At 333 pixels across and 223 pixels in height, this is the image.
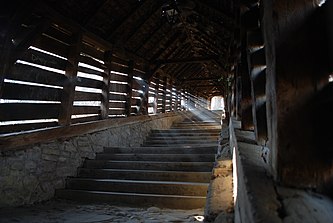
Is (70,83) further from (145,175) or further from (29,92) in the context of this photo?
(145,175)

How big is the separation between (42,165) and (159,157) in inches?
83.7

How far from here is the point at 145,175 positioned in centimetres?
452

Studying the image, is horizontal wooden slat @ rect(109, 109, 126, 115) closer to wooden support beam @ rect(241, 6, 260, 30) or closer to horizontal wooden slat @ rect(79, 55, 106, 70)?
horizontal wooden slat @ rect(79, 55, 106, 70)

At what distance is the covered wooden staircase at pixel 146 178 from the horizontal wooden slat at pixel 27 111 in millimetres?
1218

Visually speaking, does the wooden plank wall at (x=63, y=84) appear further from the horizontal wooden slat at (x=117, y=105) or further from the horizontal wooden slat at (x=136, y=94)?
the horizontal wooden slat at (x=136, y=94)

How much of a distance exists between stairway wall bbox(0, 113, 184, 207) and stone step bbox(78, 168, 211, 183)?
0.36 metres

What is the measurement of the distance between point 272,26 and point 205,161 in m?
4.10

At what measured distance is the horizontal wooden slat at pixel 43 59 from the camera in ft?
13.1

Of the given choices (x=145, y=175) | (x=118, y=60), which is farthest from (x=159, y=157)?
(x=118, y=60)

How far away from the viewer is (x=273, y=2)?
3.26 feet

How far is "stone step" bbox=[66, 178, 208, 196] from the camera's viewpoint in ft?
12.8

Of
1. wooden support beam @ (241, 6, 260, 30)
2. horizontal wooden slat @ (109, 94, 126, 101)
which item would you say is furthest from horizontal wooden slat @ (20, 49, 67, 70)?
wooden support beam @ (241, 6, 260, 30)

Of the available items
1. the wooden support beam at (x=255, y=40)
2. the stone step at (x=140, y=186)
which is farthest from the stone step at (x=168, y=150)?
the wooden support beam at (x=255, y=40)

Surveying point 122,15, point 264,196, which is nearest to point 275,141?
point 264,196
